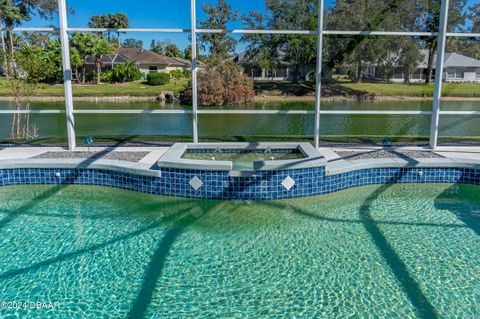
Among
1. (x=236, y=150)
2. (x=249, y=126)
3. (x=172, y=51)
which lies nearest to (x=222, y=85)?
(x=249, y=126)

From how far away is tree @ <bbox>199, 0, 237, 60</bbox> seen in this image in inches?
862

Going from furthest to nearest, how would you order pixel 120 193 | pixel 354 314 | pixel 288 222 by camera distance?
pixel 120 193 → pixel 288 222 → pixel 354 314

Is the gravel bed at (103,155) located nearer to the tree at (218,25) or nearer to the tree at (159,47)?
the tree at (218,25)

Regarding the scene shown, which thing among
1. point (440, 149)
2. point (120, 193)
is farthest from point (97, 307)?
point (440, 149)

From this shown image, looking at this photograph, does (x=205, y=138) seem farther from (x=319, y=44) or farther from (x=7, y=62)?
(x=7, y=62)

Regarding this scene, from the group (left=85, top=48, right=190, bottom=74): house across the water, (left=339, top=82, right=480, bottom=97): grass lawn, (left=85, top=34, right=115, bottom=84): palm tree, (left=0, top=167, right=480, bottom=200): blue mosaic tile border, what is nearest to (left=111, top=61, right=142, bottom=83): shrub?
(left=85, top=34, right=115, bottom=84): palm tree

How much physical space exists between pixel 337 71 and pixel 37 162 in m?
24.6

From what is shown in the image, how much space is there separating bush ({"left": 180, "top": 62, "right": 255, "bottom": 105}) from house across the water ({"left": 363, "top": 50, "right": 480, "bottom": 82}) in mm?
12388

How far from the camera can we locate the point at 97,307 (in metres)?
2.82

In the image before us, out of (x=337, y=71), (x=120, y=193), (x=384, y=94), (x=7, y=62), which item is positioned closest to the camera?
(x=120, y=193)

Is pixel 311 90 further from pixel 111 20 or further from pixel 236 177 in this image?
pixel 111 20

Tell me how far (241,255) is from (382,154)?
3.62m

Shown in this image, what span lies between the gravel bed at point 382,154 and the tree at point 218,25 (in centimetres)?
1626

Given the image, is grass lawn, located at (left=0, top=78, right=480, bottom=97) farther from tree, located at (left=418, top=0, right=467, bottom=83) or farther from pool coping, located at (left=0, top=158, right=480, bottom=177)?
pool coping, located at (left=0, top=158, right=480, bottom=177)
